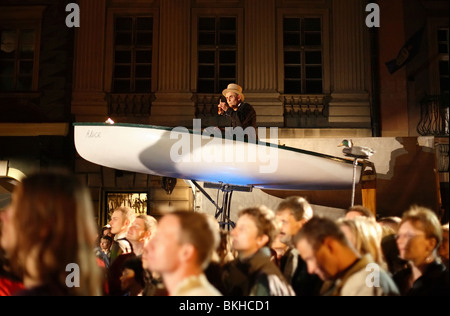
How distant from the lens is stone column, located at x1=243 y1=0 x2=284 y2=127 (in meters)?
10.9

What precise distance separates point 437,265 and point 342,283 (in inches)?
36.8

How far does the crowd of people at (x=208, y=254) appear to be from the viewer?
5.88 feet

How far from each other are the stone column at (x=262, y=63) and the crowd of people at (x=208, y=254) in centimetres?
700

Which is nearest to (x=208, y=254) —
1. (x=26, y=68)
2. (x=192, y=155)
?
(x=192, y=155)

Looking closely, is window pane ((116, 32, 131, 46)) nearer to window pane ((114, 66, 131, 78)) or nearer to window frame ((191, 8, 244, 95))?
window pane ((114, 66, 131, 78))

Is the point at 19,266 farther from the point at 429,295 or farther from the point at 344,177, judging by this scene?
the point at 344,177

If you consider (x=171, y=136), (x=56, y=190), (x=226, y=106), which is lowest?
(x=56, y=190)

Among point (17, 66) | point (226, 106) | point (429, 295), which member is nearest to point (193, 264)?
point (429, 295)

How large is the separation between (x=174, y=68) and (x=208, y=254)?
30.6 ft

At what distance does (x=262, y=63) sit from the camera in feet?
36.3

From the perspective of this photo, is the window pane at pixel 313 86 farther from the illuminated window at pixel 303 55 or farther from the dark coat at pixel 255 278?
the dark coat at pixel 255 278

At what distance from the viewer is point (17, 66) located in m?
11.4

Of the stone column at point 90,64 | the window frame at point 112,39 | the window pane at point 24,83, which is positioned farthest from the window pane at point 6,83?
the window frame at point 112,39

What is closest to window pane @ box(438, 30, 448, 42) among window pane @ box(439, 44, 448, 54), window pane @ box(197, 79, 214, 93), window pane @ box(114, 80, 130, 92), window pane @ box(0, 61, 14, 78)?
Answer: window pane @ box(439, 44, 448, 54)
